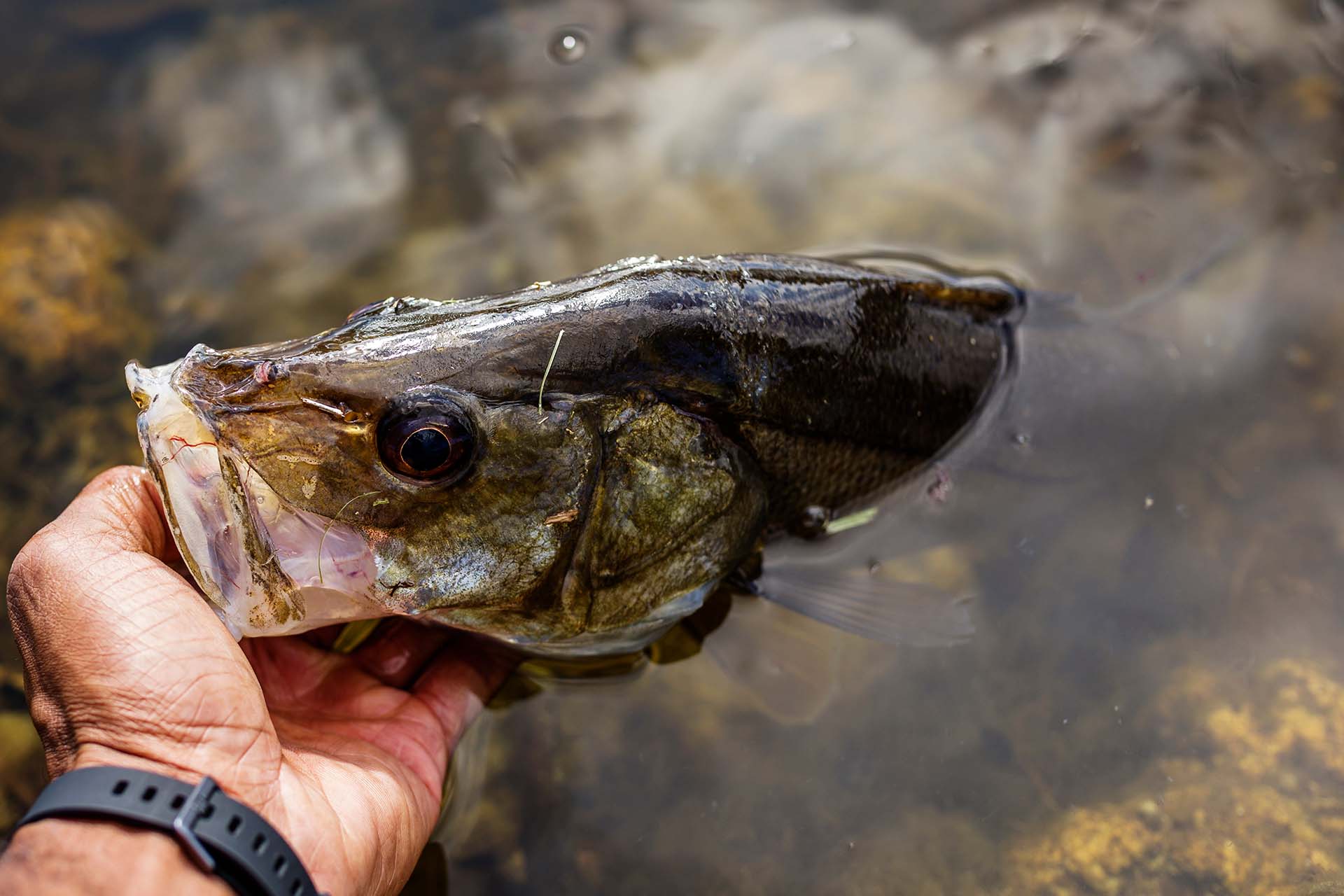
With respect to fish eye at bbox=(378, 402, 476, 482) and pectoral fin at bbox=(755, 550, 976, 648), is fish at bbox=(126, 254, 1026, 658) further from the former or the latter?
pectoral fin at bbox=(755, 550, 976, 648)

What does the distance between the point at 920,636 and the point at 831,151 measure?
2.47 meters

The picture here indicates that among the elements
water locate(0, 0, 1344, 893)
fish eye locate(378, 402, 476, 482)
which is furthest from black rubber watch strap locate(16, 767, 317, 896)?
water locate(0, 0, 1344, 893)

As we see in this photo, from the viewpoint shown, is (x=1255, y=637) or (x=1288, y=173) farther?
(x=1288, y=173)

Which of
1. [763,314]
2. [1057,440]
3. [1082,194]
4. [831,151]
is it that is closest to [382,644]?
[763,314]

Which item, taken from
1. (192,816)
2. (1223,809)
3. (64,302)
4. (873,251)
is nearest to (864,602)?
(1223,809)

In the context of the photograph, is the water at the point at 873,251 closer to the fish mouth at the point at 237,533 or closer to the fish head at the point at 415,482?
the fish head at the point at 415,482

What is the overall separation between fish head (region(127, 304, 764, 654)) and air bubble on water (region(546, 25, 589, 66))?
2.64m

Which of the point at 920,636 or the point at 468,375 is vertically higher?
the point at 468,375

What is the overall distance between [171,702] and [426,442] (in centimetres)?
90

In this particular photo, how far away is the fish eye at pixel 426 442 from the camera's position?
7.75 ft

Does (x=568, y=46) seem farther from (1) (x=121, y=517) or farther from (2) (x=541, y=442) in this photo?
(1) (x=121, y=517)

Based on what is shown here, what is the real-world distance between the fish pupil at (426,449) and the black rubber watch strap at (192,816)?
0.91 m

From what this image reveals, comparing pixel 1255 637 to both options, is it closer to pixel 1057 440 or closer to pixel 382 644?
pixel 1057 440

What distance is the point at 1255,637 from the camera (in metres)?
3.56
